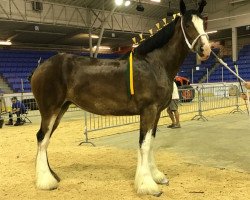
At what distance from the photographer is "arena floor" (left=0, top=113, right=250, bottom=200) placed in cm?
403

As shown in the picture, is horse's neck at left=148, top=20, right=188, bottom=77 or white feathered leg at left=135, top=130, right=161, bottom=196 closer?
white feathered leg at left=135, top=130, right=161, bottom=196

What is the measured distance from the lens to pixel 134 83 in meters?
Result: 4.12

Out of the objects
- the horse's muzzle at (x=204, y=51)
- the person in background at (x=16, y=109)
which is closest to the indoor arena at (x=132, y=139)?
the horse's muzzle at (x=204, y=51)

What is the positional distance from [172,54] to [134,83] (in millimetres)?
659

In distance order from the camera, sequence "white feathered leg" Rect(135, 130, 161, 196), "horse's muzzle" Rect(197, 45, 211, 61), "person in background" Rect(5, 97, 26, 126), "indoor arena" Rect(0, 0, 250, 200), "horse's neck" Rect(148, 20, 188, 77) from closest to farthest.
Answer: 1. "horse's muzzle" Rect(197, 45, 211, 61)
2. "white feathered leg" Rect(135, 130, 161, 196)
3. "indoor arena" Rect(0, 0, 250, 200)
4. "horse's neck" Rect(148, 20, 188, 77)
5. "person in background" Rect(5, 97, 26, 126)

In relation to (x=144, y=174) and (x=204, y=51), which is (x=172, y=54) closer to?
(x=204, y=51)

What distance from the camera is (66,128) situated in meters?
10.6

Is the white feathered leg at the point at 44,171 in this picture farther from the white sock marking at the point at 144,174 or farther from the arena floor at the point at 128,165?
the white sock marking at the point at 144,174

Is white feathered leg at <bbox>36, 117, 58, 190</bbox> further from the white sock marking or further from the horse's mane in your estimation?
the horse's mane

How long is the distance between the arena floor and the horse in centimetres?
30

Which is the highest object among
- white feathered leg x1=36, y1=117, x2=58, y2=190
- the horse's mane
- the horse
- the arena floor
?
the horse's mane

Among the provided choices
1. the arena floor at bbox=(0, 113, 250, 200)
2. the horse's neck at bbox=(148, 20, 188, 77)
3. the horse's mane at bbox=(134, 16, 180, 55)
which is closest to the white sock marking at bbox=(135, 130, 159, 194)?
the arena floor at bbox=(0, 113, 250, 200)

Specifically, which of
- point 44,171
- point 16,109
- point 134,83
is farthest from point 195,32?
point 16,109

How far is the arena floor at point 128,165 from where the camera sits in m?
4.03
